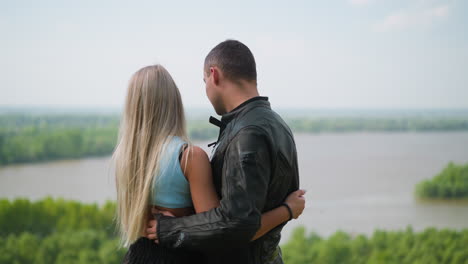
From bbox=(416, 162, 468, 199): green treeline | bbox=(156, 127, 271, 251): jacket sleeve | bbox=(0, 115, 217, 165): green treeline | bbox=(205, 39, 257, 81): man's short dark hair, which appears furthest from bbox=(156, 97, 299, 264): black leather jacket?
bbox=(0, 115, 217, 165): green treeline

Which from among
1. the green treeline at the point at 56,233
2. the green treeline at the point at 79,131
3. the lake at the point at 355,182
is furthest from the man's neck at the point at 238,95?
the green treeline at the point at 79,131

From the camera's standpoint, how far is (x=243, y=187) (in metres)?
1.79

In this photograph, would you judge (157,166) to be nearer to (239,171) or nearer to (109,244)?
(239,171)

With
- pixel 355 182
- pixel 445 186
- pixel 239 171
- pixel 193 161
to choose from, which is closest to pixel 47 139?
pixel 355 182

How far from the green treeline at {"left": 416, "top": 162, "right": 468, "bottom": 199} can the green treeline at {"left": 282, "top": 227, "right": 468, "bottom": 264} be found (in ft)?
9.41

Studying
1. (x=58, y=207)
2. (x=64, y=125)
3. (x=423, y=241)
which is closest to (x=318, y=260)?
(x=423, y=241)

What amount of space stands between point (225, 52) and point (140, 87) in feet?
1.31

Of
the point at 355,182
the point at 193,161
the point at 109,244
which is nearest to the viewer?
the point at 193,161

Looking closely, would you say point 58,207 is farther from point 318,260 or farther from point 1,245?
point 318,260

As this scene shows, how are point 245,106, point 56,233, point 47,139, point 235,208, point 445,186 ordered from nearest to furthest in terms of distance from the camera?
point 235,208, point 245,106, point 56,233, point 445,186, point 47,139

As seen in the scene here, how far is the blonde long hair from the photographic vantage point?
77.2 inches

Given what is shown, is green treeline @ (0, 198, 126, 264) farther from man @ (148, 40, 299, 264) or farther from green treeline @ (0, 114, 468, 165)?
man @ (148, 40, 299, 264)

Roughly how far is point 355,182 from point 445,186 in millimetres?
3155

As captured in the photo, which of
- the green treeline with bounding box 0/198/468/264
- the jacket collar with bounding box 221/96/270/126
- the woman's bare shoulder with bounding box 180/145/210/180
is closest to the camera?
Result: the woman's bare shoulder with bounding box 180/145/210/180
